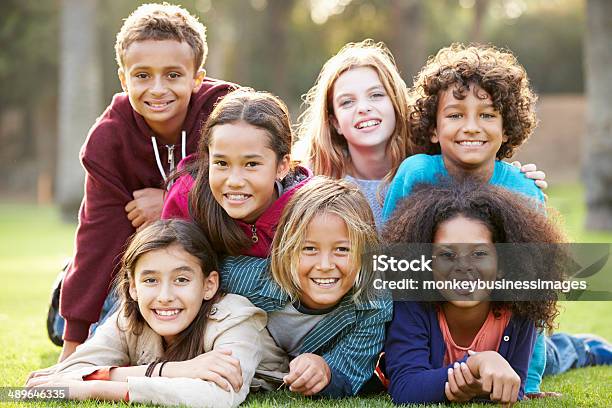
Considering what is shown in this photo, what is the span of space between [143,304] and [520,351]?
58.4 inches

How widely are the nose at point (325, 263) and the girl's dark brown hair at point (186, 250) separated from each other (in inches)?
17.9

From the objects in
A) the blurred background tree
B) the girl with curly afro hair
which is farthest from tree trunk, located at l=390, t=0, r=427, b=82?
the girl with curly afro hair

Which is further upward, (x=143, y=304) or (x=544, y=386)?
(x=143, y=304)

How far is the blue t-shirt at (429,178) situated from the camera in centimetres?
384

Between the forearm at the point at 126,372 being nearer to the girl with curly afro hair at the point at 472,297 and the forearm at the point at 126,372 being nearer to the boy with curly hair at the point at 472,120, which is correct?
the girl with curly afro hair at the point at 472,297

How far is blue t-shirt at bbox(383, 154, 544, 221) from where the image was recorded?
3.84 metres

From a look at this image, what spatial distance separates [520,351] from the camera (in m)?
3.35

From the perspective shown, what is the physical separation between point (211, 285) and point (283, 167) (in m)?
0.63

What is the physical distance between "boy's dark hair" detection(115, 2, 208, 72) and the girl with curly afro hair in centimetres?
162

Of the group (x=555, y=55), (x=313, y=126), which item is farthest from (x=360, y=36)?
(x=313, y=126)

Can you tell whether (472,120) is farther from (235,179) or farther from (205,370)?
(205,370)

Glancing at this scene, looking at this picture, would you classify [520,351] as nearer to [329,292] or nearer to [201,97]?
[329,292]

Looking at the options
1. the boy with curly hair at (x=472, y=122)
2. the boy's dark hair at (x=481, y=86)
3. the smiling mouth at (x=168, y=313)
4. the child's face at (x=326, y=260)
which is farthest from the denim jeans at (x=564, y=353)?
the smiling mouth at (x=168, y=313)

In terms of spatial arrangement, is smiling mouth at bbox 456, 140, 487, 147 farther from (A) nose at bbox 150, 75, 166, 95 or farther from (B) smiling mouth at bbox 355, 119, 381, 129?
(A) nose at bbox 150, 75, 166, 95
